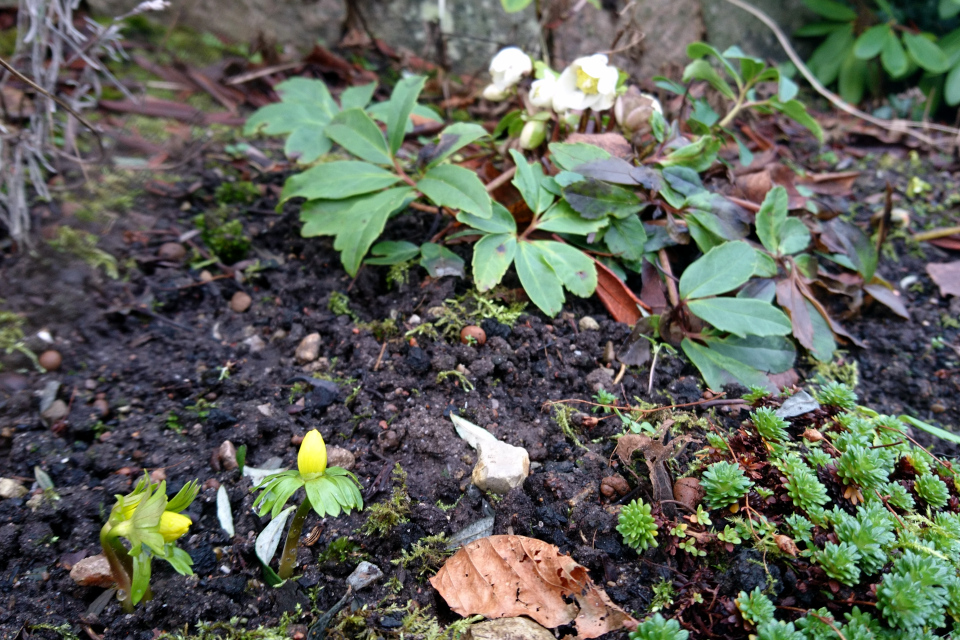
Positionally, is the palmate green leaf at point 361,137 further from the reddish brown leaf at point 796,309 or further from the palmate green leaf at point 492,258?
the reddish brown leaf at point 796,309

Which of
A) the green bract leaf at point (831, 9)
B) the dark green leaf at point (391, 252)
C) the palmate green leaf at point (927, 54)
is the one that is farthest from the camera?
the green bract leaf at point (831, 9)

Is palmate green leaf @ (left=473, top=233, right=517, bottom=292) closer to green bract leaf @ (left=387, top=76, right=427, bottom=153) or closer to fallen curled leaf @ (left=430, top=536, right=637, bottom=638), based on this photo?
green bract leaf @ (left=387, top=76, right=427, bottom=153)

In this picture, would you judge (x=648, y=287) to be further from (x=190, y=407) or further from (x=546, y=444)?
(x=190, y=407)

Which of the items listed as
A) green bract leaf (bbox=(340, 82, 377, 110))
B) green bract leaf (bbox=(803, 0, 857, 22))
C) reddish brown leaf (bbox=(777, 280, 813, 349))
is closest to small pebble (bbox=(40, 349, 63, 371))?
green bract leaf (bbox=(340, 82, 377, 110))

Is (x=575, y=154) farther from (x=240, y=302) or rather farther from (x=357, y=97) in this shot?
(x=240, y=302)

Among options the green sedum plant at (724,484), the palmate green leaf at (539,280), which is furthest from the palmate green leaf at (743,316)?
the green sedum plant at (724,484)

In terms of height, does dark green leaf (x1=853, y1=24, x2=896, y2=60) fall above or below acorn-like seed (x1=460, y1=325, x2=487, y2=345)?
above

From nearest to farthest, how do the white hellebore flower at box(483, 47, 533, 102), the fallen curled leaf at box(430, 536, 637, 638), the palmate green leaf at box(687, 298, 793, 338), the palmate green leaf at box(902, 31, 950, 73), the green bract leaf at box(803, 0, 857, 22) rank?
1. the fallen curled leaf at box(430, 536, 637, 638)
2. the palmate green leaf at box(687, 298, 793, 338)
3. the white hellebore flower at box(483, 47, 533, 102)
4. the palmate green leaf at box(902, 31, 950, 73)
5. the green bract leaf at box(803, 0, 857, 22)
